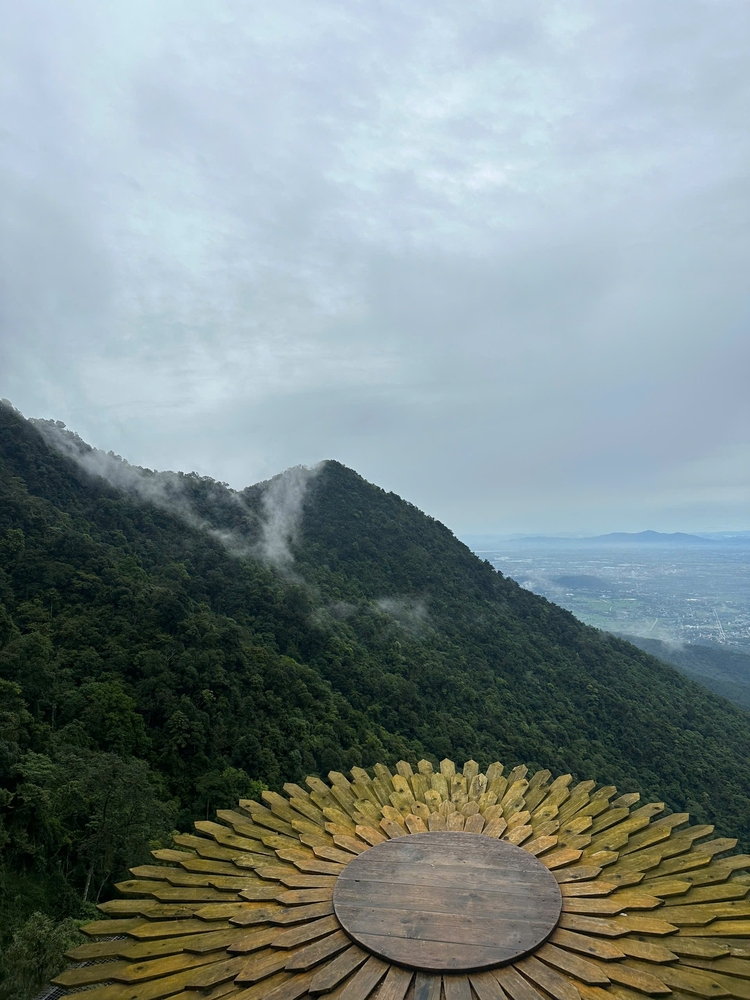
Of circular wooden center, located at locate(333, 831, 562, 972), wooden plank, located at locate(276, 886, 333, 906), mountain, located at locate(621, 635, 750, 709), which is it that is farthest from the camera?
mountain, located at locate(621, 635, 750, 709)

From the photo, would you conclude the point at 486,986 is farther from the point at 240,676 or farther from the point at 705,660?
the point at 705,660

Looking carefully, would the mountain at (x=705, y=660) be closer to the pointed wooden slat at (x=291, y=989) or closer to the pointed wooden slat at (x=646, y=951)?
the pointed wooden slat at (x=646, y=951)

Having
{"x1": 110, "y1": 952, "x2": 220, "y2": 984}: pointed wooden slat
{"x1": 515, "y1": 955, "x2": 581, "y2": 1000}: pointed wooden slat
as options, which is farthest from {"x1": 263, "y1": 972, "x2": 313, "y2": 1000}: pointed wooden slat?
{"x1": 515, "y1": 955, "x2": 581, "y2": 1000}: pointed wooden slat

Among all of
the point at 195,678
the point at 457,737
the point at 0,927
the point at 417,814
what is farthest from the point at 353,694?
the point at 417,814

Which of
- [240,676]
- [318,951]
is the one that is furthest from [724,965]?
[240,676]

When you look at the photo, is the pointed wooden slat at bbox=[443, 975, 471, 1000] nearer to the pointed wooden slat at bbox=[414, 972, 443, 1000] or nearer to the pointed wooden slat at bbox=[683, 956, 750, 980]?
the pointed wooden slat at bbox=[414, 972, 443, 1000]

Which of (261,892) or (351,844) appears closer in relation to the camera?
(261,892)

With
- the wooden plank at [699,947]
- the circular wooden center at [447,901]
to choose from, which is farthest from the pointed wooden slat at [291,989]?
the wooden plank at [699,947]
